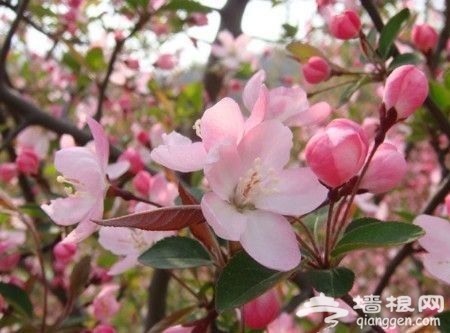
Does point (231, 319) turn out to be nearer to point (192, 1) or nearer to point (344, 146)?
point (344, 146)

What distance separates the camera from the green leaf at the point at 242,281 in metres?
0.74

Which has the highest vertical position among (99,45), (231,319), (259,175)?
(259,175)

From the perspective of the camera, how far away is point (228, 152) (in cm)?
75

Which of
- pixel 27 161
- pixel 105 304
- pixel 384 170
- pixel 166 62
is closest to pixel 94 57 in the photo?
pixel 166 62

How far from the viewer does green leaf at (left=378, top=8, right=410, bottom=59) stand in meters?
1.17

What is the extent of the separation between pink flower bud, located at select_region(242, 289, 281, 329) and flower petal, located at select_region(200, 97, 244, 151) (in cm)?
21

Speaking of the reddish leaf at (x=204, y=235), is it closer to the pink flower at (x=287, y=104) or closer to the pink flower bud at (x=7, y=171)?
the pink flower at (x=287, y=104)

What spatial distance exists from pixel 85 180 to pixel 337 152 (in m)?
0.32

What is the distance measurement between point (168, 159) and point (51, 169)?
46.7 inches

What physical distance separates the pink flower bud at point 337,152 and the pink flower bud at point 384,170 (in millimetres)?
60

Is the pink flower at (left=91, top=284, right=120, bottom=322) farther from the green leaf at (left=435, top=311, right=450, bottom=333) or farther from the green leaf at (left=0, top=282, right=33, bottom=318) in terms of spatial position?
the green leaf at (left=435, top=311, right=450, bottom=333)

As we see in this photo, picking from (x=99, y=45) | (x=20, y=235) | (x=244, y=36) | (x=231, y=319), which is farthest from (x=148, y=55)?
(x=231, y=319)

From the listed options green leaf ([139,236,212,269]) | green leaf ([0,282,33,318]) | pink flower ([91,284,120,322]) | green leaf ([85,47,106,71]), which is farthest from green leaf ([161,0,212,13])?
green leaf ([139,236,212,269])

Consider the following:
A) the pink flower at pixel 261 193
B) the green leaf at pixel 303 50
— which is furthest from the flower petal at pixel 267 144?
the green leaf at pixel 303 50
